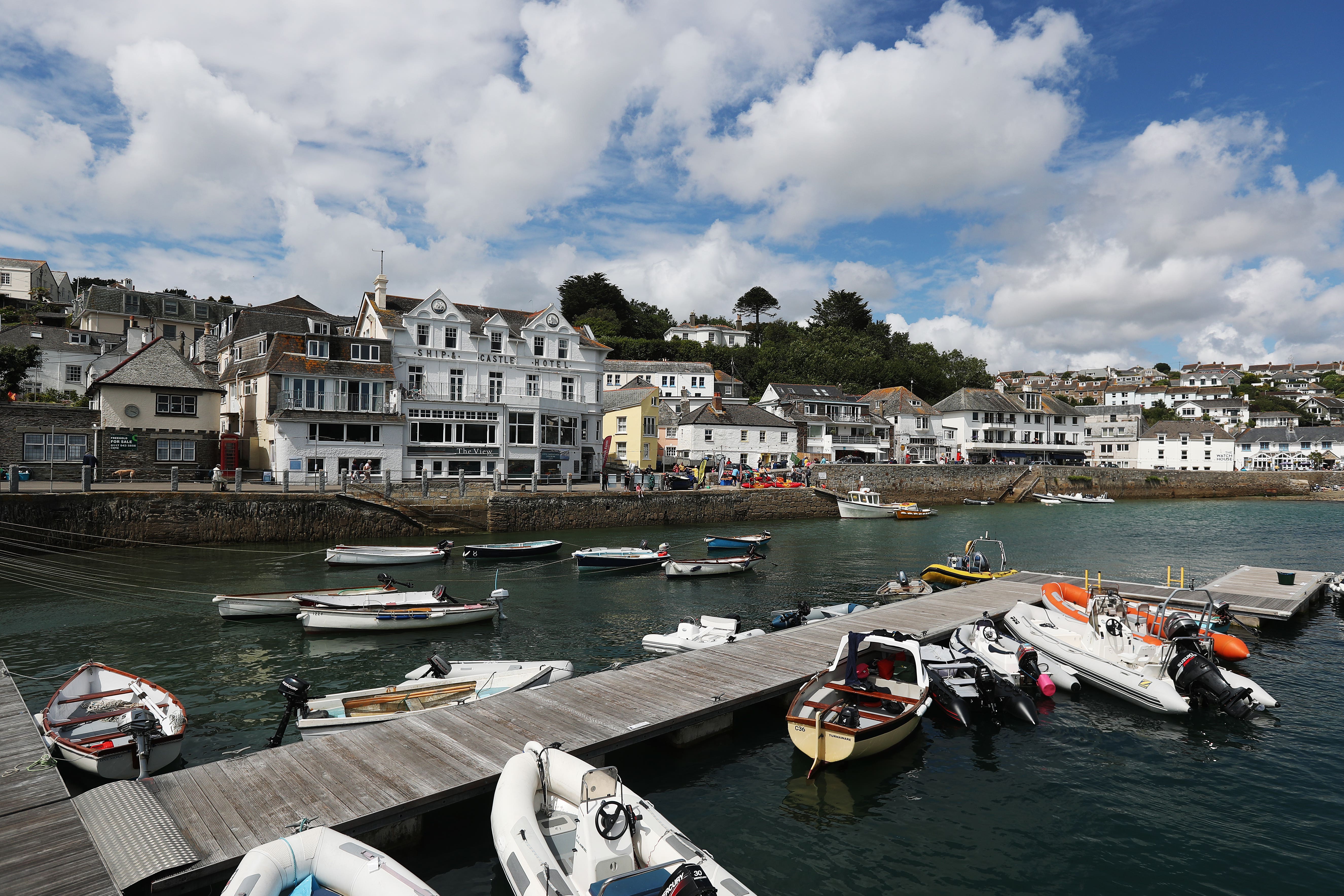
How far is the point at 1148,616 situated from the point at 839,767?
11.5 meters

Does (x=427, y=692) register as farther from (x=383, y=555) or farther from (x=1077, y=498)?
(x=1077, y=498)

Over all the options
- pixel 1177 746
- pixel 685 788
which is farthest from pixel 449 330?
pixel 1177 746

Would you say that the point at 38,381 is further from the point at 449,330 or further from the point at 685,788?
the point at 685,788

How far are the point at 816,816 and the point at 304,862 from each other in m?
7.38

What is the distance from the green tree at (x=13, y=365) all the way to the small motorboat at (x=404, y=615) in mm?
41093

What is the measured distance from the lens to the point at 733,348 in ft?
343

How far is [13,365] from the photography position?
158 feet

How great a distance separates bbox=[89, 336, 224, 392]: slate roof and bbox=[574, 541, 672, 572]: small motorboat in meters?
29.9

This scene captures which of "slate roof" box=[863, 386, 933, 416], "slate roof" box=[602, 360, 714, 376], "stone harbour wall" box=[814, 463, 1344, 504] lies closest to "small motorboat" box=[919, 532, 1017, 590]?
"stone harbour wall" box=[814, 463, 1344, 504]

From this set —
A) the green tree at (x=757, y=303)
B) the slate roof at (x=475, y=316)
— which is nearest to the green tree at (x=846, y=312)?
the green tree at (x=757, y=303)

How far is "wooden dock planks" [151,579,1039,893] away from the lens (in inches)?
355

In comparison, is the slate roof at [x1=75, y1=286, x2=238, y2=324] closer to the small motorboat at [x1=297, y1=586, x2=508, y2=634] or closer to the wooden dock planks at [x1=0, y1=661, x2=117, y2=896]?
the small motorboat at [x1=297, y1=586, x2=508, y2=634]

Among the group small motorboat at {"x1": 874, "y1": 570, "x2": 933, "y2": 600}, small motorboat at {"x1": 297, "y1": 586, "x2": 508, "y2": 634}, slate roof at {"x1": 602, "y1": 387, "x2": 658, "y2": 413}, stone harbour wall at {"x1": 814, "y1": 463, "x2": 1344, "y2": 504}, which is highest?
slate roof at {"x1": 602, "y1": 387, "x2": 658, "y2": 413}

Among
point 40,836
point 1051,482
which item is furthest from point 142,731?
point 1051,482
